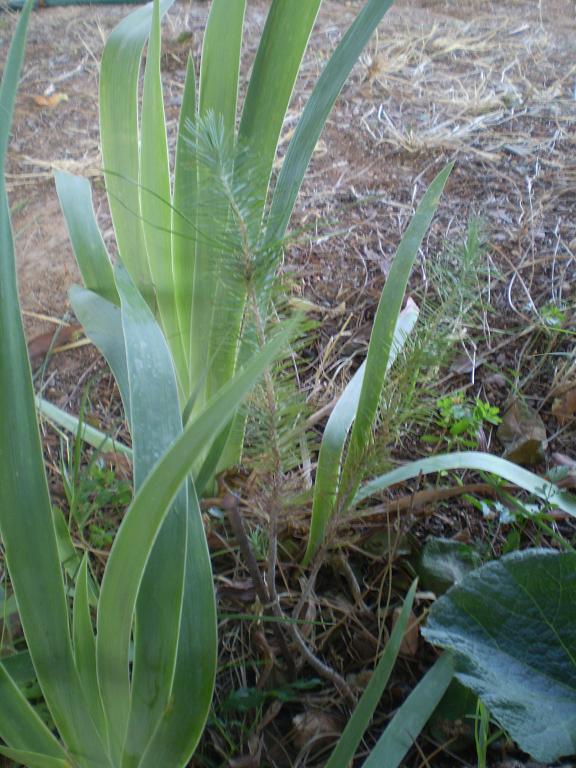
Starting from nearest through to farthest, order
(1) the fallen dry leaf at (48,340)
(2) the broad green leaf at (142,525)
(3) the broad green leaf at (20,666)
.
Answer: (2) the broad green leaf at (142,525)
(3) the broad green leaf at (20,666)
(1) the fallen dry leaf at (48,340)

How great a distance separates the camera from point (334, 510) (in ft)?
2.40

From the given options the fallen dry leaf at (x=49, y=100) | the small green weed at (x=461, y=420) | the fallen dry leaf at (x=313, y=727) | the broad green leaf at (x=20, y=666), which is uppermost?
the fallen dry leaf at (x=49, y=100)

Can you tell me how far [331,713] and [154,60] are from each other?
30.1 inches

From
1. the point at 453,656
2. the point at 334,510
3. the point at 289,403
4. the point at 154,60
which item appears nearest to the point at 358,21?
the point at 154,60

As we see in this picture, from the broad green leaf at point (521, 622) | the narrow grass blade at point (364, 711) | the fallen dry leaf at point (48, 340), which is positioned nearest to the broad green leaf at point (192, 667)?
the narrow grass blade at point (364, 711)

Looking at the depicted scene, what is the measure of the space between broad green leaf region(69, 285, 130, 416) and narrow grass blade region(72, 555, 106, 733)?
220 millimetres

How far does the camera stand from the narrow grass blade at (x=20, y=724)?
54 cm

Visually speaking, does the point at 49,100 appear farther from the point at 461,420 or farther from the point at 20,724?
the point at 20,724

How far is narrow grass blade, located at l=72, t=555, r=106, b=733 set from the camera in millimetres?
594

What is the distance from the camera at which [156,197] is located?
829 millimetres

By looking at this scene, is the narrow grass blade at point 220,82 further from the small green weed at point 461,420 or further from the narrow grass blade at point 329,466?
the small green weed at point 461,420

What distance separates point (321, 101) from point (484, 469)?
0.45 metres

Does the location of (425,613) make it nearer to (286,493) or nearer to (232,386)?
(286,493)

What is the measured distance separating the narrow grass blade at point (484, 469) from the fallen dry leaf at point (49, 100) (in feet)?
5.21
